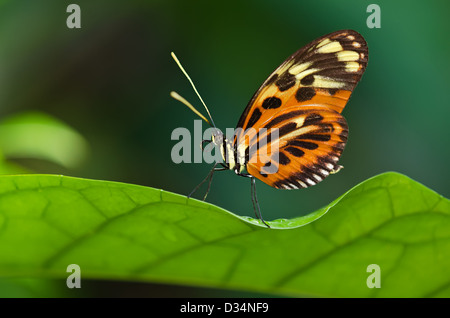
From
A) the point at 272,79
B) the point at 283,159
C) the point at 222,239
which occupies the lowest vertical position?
the point at 222,239

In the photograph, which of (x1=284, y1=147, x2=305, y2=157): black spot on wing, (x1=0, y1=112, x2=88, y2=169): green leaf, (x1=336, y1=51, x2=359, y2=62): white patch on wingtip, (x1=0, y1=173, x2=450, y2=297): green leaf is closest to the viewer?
(x1=0, y1=173, x2=450, y2=297): green leaf

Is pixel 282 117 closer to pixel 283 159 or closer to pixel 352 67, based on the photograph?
pixel 283 159

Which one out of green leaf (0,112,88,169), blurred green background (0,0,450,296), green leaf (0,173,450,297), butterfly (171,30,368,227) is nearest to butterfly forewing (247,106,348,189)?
butterfly (171,30,368,227)

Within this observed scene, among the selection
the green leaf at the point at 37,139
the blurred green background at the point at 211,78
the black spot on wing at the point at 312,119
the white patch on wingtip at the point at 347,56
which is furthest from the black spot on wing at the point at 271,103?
the blurred green background at the point at 211,78

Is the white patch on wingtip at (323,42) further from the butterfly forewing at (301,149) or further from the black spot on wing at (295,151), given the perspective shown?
the black spot on wing at (295,151)

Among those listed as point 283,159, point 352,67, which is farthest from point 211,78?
point 352,67

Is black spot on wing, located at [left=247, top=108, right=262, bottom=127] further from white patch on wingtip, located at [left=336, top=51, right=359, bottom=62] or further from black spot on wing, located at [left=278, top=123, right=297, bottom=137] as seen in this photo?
white patch on wingtip, located at [left=336, top=51, right=359, bottom=62]
